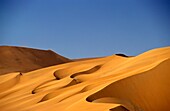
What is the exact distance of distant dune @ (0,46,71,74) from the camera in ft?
133

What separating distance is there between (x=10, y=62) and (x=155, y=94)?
3542 cm

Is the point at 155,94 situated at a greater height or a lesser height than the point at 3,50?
lesser

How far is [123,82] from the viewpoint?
9.45 m

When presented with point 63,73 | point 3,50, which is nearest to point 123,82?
point 63,73

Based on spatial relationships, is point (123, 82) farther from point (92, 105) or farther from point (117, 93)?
point (92, 105)

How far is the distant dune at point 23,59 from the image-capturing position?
4040cm

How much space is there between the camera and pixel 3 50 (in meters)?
47.5

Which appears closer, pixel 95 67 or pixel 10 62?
pixel 95 67

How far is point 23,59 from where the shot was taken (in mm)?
45719

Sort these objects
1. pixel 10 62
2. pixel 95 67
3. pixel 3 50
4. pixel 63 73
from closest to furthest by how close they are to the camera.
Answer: pixel 95 67, pixel 63 73, pixel 10 62, pixel 3 50

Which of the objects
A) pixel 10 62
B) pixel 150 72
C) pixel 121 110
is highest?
pixel 10 62

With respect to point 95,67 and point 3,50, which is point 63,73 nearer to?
point 95,67

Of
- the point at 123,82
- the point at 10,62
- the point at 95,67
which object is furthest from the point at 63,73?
the point at 10,62

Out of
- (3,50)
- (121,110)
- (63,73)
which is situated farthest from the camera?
(3,50)
